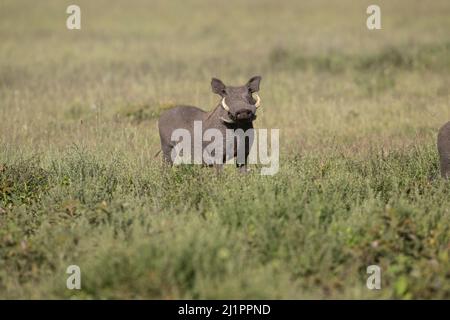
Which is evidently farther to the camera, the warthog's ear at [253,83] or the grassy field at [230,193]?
the warthog's ear at [253,83]

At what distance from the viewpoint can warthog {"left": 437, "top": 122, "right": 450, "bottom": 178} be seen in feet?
22.7

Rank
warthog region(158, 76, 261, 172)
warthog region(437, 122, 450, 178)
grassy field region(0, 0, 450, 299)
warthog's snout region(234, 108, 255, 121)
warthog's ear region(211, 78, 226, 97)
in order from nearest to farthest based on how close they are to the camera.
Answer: grassy field region(0, 0, 450, 299)
warthog region(437, 122, 450, 178)
warthog's snout region(234, 108, 255, 121)
warthog region(158, 76, 261, 172)
warthog's ear region(211, 78, 226, 97)

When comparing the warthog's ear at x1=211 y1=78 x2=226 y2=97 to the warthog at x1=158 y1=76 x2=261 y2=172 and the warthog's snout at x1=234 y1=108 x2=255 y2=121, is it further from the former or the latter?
the warthog's snout at x1=234 y1=108 x2=255 y2=121

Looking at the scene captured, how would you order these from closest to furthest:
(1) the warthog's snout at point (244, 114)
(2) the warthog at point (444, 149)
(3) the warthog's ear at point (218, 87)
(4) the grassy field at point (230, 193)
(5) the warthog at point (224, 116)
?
(4) the grassy field at point (230, 193), (2) the warthog at point (444, 149), (1) the warthog's snout at point (244, 114), (5) the warthog at point (224, 116), (3) the warthog's ear at point (218, 87)

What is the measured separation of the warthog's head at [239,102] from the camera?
7354 mm

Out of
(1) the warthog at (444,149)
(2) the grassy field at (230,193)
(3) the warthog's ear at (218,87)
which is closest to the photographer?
(2) the grassy field at (230,193)

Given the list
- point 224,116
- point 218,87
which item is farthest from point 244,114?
point 218,87

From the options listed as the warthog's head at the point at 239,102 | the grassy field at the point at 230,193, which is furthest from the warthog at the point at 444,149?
the warthog's head at the point at 239,102

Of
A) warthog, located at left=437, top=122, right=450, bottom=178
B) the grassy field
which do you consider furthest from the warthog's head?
warthog, located at left=437, top=122, right=450, bottom=178

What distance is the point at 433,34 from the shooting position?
19.8 metres

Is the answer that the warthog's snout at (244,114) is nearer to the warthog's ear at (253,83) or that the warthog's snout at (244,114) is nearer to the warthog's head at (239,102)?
the warthog's head at (239,102)

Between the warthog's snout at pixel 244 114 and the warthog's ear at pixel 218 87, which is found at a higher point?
the warthog's ear at pixel 218 87

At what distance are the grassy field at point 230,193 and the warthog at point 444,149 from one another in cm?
19

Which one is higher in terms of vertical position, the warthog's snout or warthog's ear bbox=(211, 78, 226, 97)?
warthog's ear bbox=(211, 78, 226, 97)
